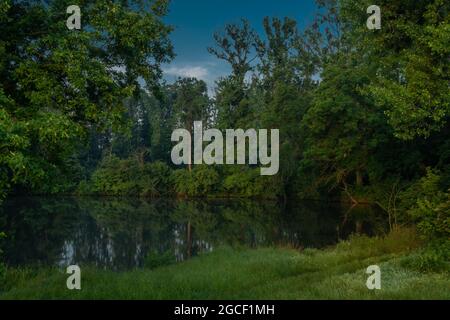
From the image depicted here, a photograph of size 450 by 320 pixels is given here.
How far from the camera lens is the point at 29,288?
40.8 ft

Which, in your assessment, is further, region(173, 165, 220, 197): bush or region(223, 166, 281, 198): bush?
region(173, 165, 220, 197): bush

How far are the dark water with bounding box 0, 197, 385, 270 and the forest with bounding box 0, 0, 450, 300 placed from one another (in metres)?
3.56

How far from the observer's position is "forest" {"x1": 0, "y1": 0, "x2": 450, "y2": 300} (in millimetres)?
12844

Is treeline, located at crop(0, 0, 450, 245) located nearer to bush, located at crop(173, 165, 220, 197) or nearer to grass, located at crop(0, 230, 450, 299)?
bush, located at crop(173, 165, 220, 197)

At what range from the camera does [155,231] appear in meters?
33.4

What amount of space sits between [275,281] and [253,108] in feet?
196

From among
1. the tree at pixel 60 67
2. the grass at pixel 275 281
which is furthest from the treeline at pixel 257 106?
the grass at pixel 275 281

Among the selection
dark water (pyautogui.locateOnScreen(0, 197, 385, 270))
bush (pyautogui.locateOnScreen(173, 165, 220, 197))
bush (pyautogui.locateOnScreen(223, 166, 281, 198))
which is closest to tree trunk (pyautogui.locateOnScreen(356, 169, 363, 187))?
dark water (pyautogui.locateOnScreen(0, 197, 385, 270))

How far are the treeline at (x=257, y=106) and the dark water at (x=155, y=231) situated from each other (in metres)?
3.83

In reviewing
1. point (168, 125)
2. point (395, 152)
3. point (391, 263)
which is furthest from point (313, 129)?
point (168, 125)

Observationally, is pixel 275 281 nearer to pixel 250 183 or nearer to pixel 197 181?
pixel 250 183

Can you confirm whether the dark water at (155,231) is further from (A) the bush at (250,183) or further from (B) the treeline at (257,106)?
(A) the bush at (250,183)

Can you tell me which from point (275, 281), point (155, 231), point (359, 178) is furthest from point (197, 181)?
point (275, 281)

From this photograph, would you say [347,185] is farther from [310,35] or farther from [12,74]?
[12,74]
